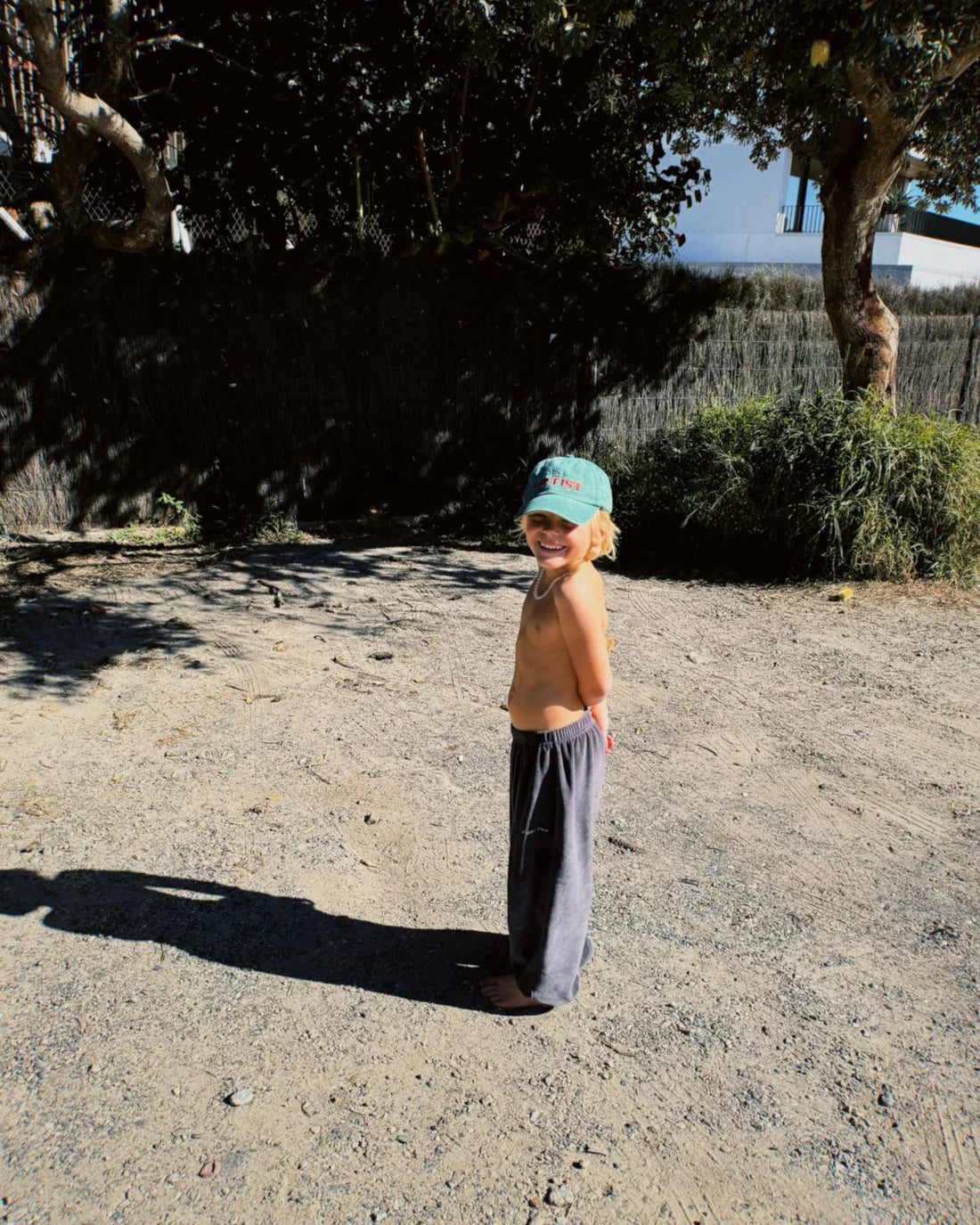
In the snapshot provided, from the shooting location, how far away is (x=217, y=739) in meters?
4.36

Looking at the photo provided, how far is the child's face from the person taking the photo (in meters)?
2.39

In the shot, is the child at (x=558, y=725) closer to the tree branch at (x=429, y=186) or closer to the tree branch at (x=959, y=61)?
the tree branch at (x=959, y=61)

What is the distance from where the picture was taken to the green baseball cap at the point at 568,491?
92.8 inches

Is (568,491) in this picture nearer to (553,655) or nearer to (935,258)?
(553,655)

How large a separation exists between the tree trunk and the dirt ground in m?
3.51

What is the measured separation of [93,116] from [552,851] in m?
6.40

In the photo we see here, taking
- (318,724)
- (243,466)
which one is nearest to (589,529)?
(318,724)

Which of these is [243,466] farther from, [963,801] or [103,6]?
[963,801]

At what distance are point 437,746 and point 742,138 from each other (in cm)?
894

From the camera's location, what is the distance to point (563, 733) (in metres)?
2.51

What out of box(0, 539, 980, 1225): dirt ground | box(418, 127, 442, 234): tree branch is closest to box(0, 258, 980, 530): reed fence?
box(418, 127, 442, 234): tree branch

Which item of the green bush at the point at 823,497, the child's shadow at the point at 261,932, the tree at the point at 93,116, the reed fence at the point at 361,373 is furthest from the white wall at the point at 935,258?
the child's shadow at the point at 261,932

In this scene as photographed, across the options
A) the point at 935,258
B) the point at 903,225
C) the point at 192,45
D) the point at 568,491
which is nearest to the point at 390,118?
the point at 192,45

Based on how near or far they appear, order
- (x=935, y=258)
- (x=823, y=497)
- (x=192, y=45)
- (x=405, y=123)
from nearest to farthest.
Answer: (x=823, y=497), (x=192, y=45), (x=405, y=123), (x=935, y=258)
